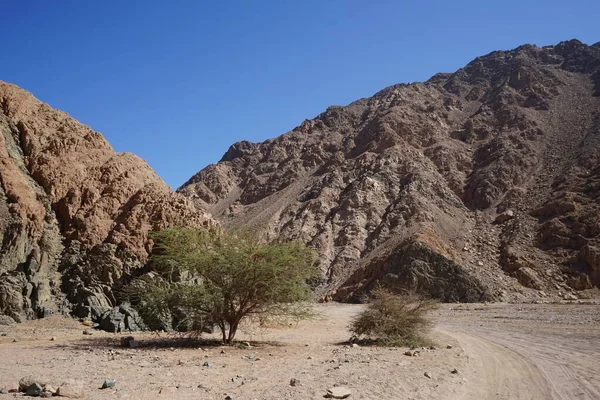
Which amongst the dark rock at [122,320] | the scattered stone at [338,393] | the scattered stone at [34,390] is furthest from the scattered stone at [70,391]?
the dark rock at [122,320]

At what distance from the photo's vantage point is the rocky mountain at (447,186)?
48.3 m

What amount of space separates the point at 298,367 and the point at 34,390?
5537 mm

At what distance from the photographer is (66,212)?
1983cm

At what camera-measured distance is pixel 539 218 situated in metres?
57.8

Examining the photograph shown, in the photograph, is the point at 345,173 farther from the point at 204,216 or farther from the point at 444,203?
the point at 204,216

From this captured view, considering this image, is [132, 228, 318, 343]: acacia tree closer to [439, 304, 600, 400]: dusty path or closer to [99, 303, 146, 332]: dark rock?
[99, 303, 146, 332]: dark rock

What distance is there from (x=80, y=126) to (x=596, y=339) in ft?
84.4

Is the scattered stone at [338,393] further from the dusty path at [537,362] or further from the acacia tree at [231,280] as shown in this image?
the acacia tree at [231,280]

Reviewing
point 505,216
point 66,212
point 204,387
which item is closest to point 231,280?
point 204,387

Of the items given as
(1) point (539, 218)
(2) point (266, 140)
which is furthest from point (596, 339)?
(2) point (266, 140)

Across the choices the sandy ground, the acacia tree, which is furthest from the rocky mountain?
the sandy ground

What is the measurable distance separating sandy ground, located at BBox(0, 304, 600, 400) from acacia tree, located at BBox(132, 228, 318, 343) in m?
1.19

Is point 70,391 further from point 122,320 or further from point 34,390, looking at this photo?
point 122,320

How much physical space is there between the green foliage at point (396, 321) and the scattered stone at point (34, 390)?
1083 cm
